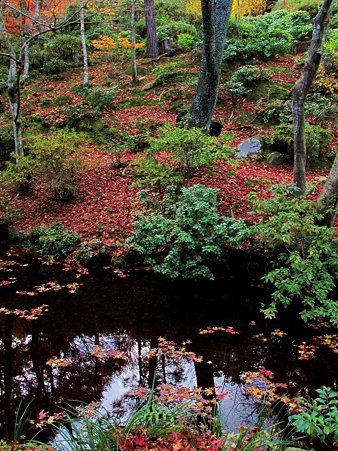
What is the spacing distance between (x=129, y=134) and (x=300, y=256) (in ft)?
25.7

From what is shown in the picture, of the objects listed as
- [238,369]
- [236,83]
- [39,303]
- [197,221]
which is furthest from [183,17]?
[238,369]

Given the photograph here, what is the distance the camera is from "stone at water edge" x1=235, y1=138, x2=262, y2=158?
984 cm

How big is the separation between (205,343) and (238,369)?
1.95ft

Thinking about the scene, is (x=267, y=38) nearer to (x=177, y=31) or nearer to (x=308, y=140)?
(x=177, y=31)

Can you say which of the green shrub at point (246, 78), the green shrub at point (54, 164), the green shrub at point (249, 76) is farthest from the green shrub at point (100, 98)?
the green shrub at point (249, 76)

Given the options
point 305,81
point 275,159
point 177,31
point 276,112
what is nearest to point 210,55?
point 305,81

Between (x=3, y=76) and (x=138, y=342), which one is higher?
(x=3, y=76)

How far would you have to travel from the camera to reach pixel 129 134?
457 inches

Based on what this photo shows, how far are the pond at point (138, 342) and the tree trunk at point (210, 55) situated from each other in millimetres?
4173

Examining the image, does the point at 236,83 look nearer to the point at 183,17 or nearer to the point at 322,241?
the point at 322,241

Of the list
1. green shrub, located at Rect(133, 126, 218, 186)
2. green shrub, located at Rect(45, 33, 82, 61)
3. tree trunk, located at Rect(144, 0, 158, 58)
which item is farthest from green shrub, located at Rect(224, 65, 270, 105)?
green shrub, located at Rect(45, 33, 82, 61)

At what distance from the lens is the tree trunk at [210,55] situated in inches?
295

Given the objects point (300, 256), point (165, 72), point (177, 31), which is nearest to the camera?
point (300, 256)

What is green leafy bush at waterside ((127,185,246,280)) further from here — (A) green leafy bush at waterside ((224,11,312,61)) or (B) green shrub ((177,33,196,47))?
(B) green shrub ((177,33,196,47))
